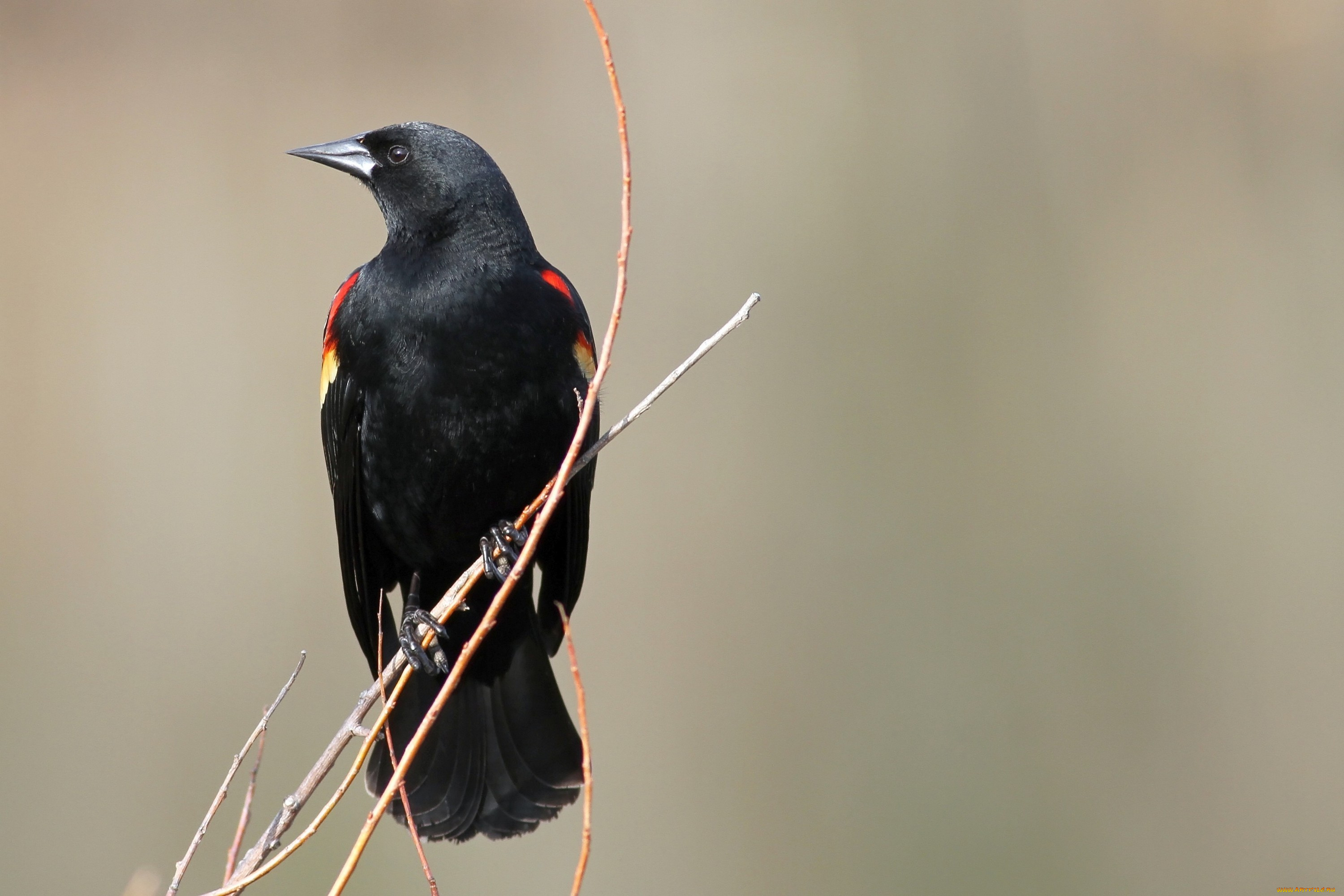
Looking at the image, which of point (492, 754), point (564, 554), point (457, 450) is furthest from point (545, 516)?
point (492, 754)

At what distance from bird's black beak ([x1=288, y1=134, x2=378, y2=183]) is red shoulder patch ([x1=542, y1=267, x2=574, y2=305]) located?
40 cm

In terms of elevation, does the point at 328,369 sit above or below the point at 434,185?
below

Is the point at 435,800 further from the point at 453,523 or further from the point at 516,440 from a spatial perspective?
→ the point at 516,440

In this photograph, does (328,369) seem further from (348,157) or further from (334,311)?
(348,157)

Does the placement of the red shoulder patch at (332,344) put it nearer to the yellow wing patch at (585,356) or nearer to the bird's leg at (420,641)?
the yellow wing patch at (585,356)

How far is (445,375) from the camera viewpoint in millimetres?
2012

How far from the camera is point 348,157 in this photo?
2.26 meters

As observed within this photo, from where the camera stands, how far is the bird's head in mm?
2127

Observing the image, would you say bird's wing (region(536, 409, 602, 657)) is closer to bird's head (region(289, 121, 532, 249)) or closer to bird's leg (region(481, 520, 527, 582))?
bird's leg (region(481, 520, 527, 582))

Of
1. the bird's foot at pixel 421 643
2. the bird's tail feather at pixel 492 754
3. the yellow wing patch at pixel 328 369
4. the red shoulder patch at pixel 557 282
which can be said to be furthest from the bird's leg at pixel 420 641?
the red shoulder patch at pixel 557 282

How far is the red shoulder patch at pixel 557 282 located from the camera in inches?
83.9

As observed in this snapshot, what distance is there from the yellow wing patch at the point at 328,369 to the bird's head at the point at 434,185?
247 mm

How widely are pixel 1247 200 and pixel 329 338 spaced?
4.23 metres

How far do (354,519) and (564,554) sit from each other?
41 cm
